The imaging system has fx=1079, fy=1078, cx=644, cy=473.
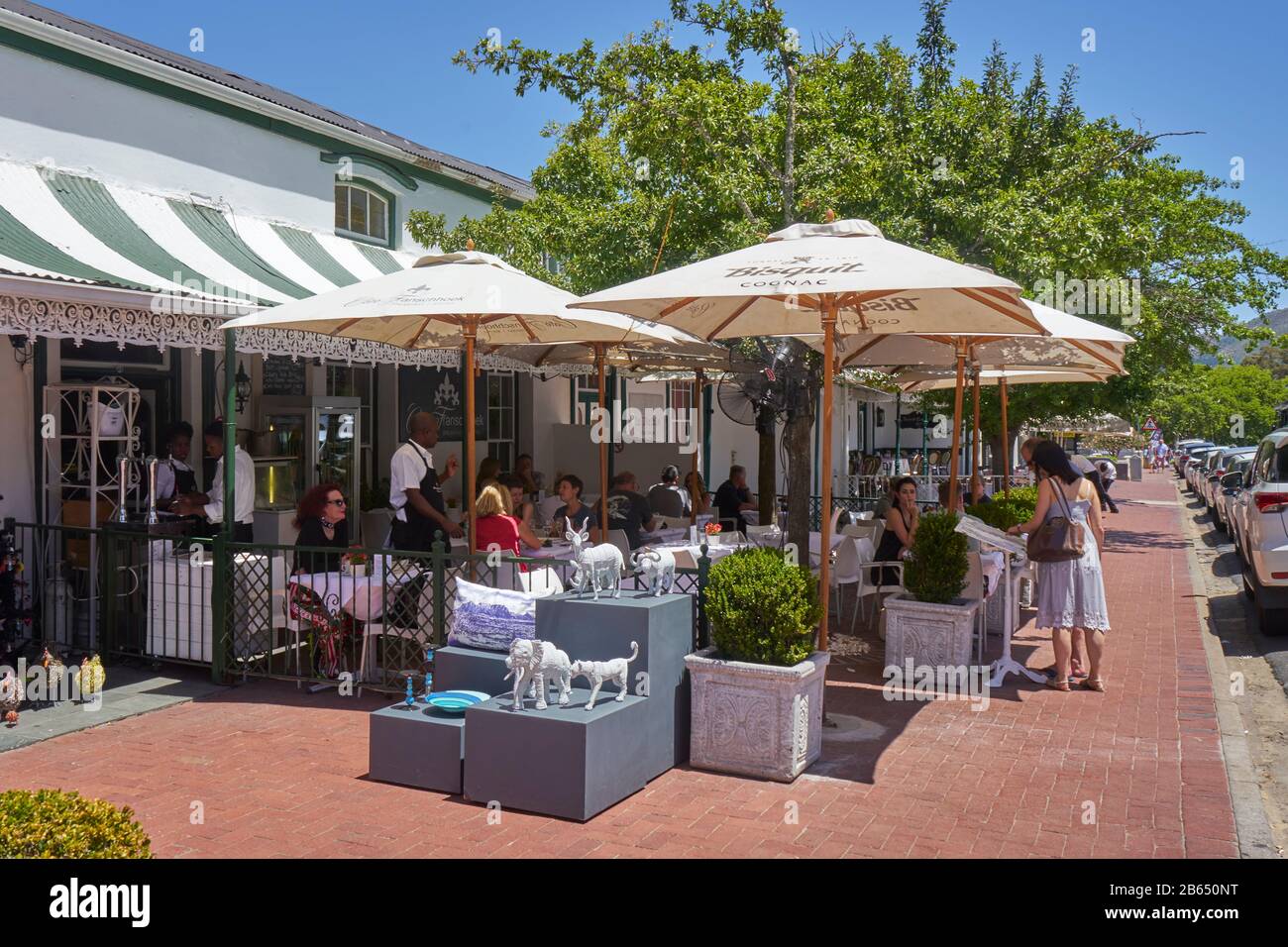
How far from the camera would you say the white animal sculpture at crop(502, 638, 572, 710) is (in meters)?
5.30

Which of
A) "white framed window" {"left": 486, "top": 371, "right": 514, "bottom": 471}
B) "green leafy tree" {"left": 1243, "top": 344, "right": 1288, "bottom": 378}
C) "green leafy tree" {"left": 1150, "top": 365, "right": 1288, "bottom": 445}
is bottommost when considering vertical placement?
"white framed window" {"left": 486, "top": 371, "right": 514, "bottom": 471}

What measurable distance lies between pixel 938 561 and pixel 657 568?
2784 millimetres

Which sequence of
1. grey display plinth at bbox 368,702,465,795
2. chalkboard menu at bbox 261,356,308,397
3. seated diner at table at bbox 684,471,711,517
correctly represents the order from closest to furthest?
grey display plinth at bbox 368,702,465,795, chalkboard menu at bbox 261,356,308,397, seated diner at table at bbox 684,471,711,517

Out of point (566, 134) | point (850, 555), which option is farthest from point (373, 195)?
point (850, 555)

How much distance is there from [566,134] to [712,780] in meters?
8.51

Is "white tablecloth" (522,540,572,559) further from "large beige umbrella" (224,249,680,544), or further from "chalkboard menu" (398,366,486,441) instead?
"chalkboard menu" (398,366,486,441)

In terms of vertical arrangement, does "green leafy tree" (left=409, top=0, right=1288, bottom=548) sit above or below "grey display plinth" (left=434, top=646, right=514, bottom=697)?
above

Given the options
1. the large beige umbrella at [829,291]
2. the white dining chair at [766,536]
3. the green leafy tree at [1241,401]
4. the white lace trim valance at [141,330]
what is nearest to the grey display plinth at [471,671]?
the large beige umbrella at [829,291]

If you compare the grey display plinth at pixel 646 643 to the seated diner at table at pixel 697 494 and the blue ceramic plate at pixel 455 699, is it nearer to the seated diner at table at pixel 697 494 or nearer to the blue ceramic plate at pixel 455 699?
the blue ceramic plate at pixel 455 699

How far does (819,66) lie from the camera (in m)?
10.6

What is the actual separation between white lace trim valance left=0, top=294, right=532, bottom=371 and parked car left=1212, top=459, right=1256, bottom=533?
39.1 feet

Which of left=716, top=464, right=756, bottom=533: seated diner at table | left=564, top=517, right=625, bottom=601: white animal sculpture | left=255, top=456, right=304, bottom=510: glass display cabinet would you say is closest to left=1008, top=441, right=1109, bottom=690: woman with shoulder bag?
left=564, top=517, right=625, bottom=601: white animal sculpture

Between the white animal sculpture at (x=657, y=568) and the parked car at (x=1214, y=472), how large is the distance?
2311cm
